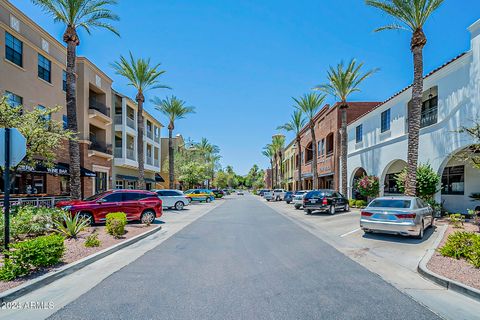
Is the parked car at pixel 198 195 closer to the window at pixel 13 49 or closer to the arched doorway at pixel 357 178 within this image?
the arched doorway at pixel 357 178

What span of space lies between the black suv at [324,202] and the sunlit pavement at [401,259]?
492 centimetres

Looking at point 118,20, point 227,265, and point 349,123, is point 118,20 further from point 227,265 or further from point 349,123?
point 349,123

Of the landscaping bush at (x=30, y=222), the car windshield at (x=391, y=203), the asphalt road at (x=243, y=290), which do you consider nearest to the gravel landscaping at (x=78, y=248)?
the landscaping bush at (x=30, y=222)

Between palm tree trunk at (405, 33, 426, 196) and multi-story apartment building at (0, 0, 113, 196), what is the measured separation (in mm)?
18287

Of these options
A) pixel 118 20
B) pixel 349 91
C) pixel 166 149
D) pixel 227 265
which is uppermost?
pixel 118 20

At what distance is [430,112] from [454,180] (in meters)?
4.62

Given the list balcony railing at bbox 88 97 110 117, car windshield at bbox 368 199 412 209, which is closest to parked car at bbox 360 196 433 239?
car windshield at bbox 368 199 412 209

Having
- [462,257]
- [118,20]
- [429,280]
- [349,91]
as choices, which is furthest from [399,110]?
[118,20]

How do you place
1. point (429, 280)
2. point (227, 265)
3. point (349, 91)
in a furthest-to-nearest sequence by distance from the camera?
point (349, 91) → point (227, 265) → point (429, 280)

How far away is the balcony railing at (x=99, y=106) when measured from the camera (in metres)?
25.7

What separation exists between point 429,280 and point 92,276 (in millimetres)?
7179

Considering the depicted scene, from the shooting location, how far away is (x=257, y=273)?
6.56 meters

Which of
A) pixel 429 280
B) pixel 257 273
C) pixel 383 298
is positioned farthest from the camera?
pixel 257 273

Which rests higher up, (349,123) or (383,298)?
(349,123)
